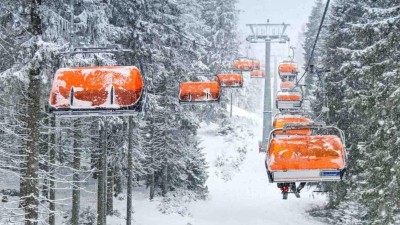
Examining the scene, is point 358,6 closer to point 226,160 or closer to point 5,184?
point 226,160

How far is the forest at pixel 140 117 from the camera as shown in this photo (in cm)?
1085

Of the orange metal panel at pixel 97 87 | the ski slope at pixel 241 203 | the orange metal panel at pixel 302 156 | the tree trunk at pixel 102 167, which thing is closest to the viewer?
the orange metal panel at pixel 97 87

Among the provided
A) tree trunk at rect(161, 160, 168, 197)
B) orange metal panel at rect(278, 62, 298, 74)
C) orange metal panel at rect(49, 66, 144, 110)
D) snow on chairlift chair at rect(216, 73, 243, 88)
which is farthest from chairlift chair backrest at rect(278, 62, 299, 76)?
orange metal panel at rect(49, 66, 144, 110)

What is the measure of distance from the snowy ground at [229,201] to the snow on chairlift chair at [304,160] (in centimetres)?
1251

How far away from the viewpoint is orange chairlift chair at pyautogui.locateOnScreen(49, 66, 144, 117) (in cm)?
845

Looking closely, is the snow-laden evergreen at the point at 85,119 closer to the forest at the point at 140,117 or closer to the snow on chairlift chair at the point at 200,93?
the forest at the point at 140,117

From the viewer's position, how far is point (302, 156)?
1005 cm

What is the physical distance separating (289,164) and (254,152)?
1331 inches

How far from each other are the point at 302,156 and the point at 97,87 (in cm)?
461

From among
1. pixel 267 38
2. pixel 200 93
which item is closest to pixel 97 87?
pixel 200 93

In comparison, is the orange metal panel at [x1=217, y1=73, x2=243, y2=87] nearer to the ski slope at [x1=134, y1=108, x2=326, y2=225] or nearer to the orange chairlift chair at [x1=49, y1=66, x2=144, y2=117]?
the ski slope at [x1=134, y1=108, x2=326, y2=225]

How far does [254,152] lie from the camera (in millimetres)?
43625

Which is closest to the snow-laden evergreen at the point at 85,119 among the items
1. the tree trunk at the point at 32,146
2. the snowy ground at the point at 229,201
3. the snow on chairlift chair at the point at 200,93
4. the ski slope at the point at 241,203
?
the tree trunk at the point at 32,146

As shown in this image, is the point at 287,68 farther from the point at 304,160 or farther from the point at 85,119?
the point at 304,160
